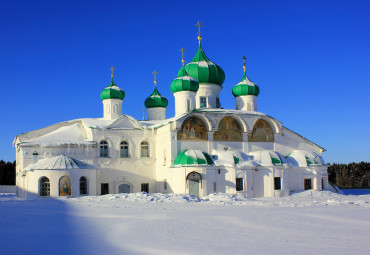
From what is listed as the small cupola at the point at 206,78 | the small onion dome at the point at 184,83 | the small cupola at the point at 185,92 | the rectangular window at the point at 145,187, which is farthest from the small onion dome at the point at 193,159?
the small cupola at the point at 206,78

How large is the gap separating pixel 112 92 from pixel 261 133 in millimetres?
9813

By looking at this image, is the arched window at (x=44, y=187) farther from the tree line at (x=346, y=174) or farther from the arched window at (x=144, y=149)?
the tree line at (x=346, y=174)

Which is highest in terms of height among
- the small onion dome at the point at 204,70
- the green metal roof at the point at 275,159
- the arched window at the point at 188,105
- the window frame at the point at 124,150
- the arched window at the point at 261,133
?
the small onion dome at the point at 204,70

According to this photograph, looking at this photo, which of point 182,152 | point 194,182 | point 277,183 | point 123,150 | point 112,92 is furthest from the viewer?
point 112,92

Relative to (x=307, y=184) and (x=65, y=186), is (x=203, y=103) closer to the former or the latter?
(x=307, y=184)

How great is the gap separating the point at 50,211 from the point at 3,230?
3816 millimetres

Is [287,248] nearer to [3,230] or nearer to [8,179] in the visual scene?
[3,230]

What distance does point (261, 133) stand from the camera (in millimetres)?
25328

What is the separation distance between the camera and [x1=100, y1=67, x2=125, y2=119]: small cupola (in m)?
27.1

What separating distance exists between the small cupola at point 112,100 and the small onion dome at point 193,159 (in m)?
6.56

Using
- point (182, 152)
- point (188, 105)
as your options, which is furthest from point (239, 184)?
point (188, 105)

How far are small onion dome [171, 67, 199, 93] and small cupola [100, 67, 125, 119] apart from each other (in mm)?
4058

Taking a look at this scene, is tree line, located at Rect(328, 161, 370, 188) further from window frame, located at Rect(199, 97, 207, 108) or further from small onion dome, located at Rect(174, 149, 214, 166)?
small onion dome, located at Rect(174, 149, 214, 166)

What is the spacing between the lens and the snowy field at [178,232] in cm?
773
